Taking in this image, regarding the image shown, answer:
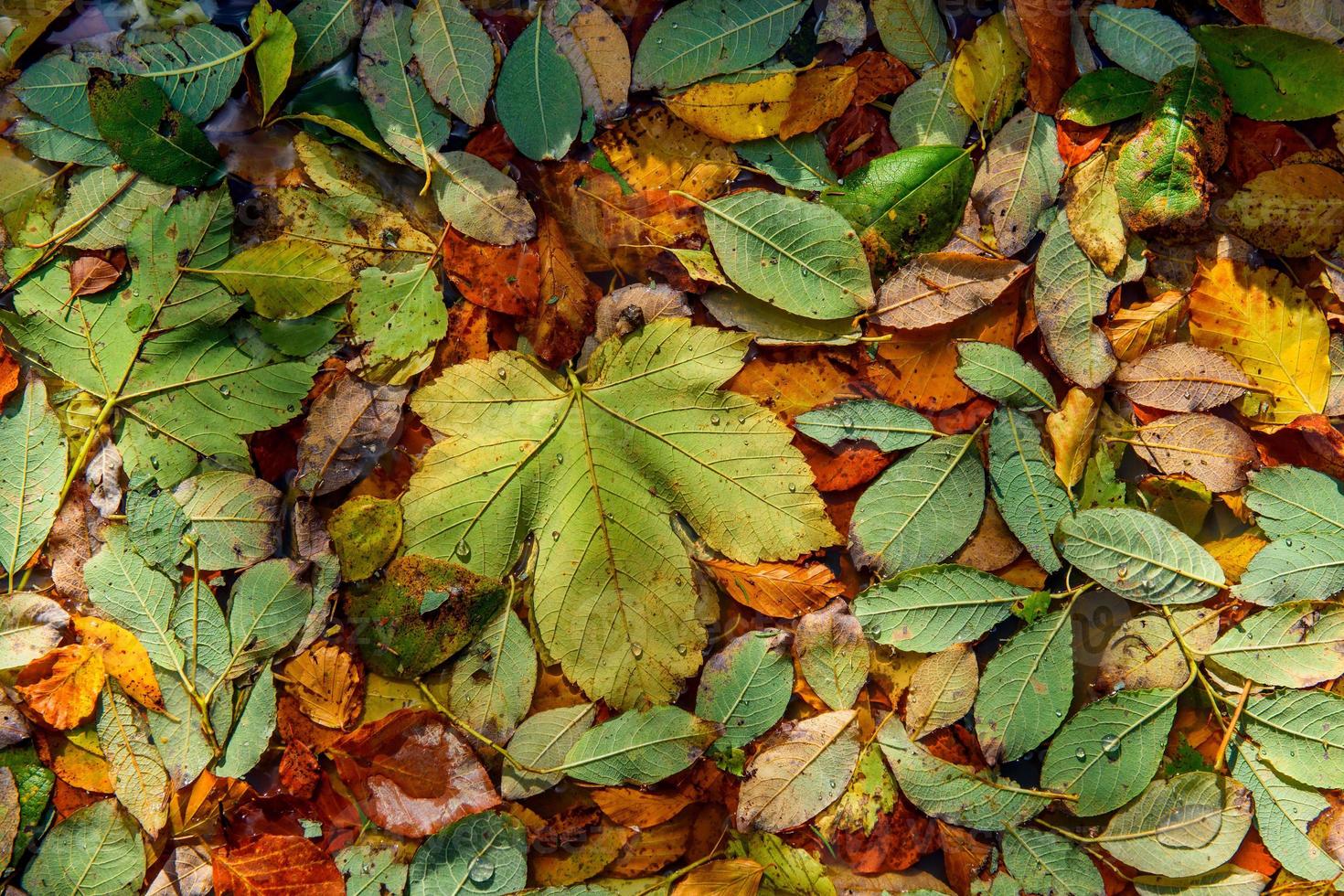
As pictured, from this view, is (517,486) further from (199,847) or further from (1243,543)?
(1243,543)

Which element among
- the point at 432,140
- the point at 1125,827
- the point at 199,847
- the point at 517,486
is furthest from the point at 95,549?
the point at 1125,827

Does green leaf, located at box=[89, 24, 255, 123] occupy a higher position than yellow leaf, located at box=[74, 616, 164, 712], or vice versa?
green leaf, located at box=[89, 24, 255, 123]

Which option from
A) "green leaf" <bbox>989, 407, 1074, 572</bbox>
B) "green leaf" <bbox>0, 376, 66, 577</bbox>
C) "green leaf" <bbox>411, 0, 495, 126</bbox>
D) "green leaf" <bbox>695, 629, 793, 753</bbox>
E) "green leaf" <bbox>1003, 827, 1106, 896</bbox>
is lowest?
"green leaf" <bbox>1003, 827, 1106, 896</bbox>

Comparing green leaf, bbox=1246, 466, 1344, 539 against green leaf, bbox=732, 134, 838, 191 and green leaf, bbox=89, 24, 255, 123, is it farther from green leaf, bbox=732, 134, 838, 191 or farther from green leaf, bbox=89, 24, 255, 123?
green leaf, bbox=89, 24, 255, 123

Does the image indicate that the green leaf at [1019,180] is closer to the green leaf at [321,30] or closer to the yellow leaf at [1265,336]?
the yellow leaf at [1265,336]

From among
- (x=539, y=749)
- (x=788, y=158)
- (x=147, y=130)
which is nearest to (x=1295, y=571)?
(x=788, y=158)

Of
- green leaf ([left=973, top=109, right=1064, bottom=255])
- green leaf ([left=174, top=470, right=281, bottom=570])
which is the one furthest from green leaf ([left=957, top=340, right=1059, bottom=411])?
green leaf ([left=174, top=470, right=281, bottom=570])

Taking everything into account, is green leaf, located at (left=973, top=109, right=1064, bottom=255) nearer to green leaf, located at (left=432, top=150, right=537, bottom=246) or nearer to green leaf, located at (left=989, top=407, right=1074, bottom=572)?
green leaf, located at (left=989, top=407, right=1074, bottom=572)
